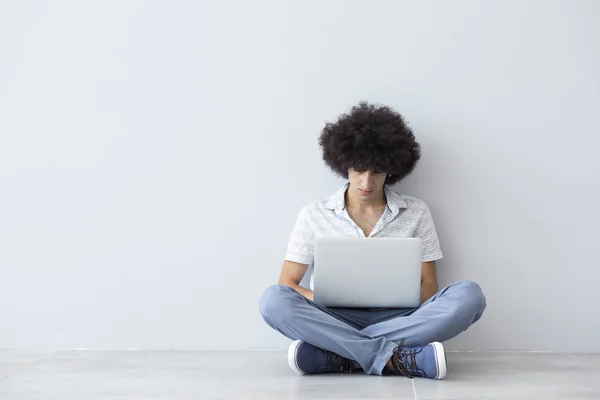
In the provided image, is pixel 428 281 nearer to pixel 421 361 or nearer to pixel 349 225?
pixel 349 225

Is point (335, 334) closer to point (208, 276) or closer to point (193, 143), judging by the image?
point (208, 276)

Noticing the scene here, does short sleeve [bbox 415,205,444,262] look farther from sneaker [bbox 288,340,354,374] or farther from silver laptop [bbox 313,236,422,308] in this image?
sneaker [bbox 288,340,354,374]

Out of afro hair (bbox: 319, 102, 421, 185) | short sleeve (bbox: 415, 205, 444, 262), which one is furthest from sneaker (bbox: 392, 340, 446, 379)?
afro hair (bbox: 319, 102, 421, 185)

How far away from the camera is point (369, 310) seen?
3.17 m

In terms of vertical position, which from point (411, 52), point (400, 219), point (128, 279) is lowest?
point (128, 279)

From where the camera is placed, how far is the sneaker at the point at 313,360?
9.53 feet

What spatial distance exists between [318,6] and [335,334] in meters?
1.44

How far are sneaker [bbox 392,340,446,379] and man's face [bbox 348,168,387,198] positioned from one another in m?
0.68

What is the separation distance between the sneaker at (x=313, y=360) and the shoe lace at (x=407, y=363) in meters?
0.18

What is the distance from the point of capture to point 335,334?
288 cm

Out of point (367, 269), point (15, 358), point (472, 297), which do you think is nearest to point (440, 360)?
point (472, 297)

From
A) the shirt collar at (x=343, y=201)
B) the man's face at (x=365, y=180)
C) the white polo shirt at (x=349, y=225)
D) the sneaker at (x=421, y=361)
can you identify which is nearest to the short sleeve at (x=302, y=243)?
the white polo shirt at (x=349, y=225)

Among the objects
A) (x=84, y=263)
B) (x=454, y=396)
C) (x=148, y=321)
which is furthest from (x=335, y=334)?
(x=84, y=263)

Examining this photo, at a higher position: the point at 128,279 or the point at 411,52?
the point at 411,52
